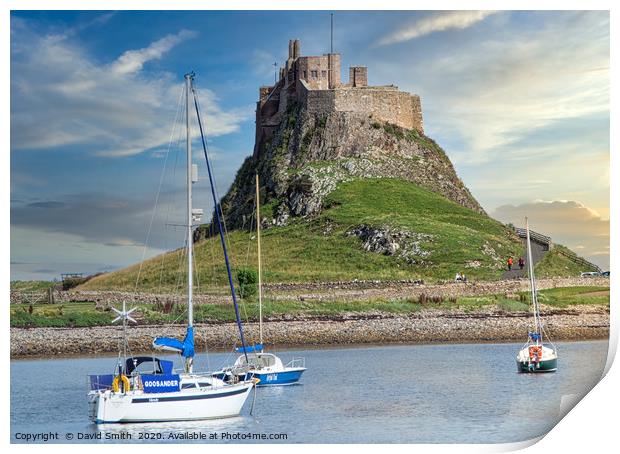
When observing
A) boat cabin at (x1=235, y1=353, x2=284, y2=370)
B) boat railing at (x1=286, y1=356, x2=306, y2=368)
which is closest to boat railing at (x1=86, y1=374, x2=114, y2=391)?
boat cabin at (x1=235, y1=353, x2=284, y2=370)

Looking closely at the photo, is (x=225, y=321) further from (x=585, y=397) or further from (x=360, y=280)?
(x=585, y=397)

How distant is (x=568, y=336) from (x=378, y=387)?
48.0 ft

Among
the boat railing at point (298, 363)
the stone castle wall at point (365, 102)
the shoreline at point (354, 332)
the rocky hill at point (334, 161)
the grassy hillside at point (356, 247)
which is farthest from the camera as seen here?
the stone castle wall at point (365, 102)

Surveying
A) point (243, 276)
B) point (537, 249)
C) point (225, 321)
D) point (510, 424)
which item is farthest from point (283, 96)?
point (510, 424)

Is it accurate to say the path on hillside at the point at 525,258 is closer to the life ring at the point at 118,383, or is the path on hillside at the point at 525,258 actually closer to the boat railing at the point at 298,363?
the boat railing at the point at 298,363

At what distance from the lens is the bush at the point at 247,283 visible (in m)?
43.3

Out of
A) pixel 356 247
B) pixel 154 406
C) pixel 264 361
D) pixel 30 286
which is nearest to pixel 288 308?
pixel 264 361

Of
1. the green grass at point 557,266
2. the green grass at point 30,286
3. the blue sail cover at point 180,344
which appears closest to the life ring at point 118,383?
the blue sail cover at point 180,344

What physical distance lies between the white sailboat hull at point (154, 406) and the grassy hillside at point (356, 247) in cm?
2291

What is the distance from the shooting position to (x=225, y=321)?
39688 millimetres

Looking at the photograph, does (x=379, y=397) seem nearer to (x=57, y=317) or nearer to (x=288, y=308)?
(x=288, y=308)

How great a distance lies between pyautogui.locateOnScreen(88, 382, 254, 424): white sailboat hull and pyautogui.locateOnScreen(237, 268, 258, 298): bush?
21.5m

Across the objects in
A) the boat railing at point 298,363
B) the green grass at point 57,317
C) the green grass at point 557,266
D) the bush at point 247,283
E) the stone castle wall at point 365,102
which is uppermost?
the stone castle wall at point 365,102

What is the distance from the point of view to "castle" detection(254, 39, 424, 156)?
233 ft
